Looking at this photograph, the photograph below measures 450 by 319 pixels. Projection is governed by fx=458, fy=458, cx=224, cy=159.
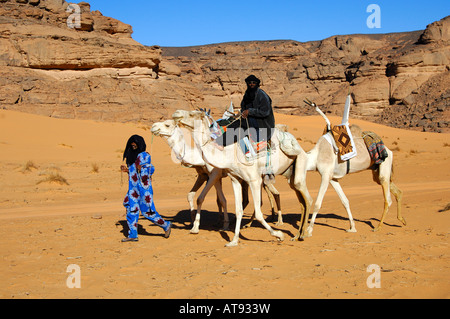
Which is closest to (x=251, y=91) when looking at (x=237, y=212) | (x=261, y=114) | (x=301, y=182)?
(x=261, y=114)

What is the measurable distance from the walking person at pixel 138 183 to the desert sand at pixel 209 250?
1.57 ft

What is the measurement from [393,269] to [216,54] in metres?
112

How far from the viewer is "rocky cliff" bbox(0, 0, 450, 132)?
37.0 meters

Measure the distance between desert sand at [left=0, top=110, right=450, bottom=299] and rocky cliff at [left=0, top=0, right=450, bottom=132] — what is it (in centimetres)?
313

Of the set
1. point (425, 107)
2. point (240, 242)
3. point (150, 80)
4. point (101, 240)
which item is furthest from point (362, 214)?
point (425, 107)

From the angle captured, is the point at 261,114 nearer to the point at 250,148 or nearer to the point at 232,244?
the point at 250,148

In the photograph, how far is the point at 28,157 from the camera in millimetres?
22266

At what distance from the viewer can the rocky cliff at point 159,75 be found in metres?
37.0

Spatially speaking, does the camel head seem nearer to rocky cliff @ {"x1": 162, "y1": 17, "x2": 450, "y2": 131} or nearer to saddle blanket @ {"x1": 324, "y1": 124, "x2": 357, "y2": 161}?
saddle blanket @ {"x1": 324, "y1": 124, "x2": 357, "y2": 161}

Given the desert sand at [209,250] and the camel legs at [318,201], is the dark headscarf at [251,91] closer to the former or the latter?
the camel legs at [318,201]

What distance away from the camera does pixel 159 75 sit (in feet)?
156
